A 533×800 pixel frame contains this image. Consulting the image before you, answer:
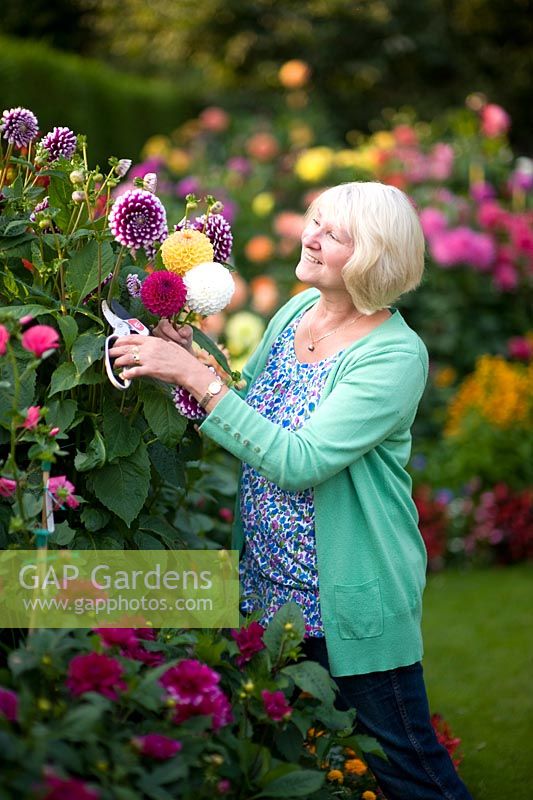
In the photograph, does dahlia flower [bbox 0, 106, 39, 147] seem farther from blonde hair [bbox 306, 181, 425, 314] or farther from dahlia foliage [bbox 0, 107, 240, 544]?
blonde hair [bbox 306, 181, 425, 314]

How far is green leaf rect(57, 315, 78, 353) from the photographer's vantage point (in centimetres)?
198

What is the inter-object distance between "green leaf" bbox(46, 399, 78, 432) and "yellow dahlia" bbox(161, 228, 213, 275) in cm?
32

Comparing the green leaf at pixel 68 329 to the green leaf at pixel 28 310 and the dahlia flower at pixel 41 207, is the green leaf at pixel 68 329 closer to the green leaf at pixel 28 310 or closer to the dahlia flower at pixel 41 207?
Answer: the green leaf at pixel 28 310

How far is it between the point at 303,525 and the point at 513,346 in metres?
3.91

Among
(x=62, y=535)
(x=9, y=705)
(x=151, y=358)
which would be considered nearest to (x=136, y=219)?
(x=151, y=358)

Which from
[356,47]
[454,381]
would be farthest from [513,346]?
[356,47]

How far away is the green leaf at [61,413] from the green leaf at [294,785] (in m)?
0.73

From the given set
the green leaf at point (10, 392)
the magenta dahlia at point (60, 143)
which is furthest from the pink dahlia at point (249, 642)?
the magenta dahlia at point (60, 143)

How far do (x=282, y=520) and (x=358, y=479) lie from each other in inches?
7.9

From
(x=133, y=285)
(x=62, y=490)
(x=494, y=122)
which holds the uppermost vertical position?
(x=494, y=122)

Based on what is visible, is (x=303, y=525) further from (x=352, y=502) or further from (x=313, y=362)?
(x=313, y=362)

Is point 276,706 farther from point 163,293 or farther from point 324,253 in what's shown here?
point 324,253

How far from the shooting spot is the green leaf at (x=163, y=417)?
6.66 feet

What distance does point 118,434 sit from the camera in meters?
2.05
